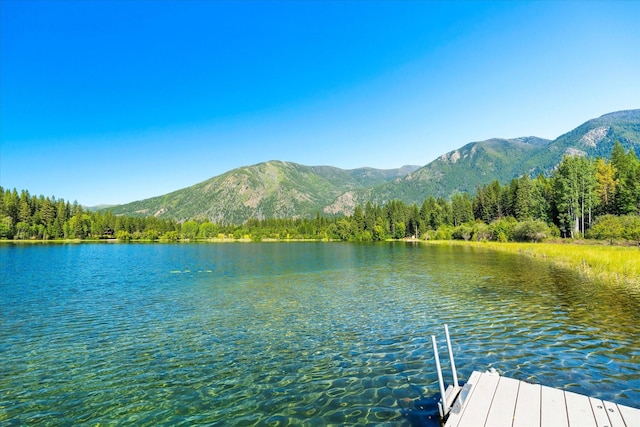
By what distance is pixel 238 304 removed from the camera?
1240 inches

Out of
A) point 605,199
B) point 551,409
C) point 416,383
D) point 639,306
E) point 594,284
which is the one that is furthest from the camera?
point 605,199

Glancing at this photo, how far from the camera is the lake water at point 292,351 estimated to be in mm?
12484

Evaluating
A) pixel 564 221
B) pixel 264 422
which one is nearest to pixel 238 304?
pixel 264 422

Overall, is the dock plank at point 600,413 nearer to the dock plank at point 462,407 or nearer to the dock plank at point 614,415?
the dock plank at point 614,415

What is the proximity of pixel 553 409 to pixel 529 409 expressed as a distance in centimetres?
68

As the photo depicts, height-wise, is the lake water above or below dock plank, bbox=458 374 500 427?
below

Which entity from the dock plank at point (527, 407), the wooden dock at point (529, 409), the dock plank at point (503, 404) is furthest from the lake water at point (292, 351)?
the dock plank at point (527, 407)

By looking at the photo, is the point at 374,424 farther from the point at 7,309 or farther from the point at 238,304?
the point at 7,309

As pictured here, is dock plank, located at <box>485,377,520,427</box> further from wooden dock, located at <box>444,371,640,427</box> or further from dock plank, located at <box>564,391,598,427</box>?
dock plank, located at <box>564,391,598,427</box>

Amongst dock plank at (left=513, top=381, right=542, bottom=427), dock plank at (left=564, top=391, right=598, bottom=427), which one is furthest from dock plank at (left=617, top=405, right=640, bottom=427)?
dock plank at (left=513, top=381, right=542, bottom=427)

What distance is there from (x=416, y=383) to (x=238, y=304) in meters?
21.0

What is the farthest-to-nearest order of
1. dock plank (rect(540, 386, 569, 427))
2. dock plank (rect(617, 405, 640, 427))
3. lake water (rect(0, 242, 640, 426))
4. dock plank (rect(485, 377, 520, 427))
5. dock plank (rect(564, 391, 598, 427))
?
lake water (rect(0, 242, 640, 426)) < dock plank (rect(485, 377, 520, 427)) < dock plank (rect(540, 386, 569, 427)) < dock plank (rect(564, 391, 598, 427)) < dock plank (rect(617, 405, 640, 427))

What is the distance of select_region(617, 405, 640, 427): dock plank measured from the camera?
8.65 meters

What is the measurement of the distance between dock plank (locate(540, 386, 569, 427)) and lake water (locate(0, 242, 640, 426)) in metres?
3.37
